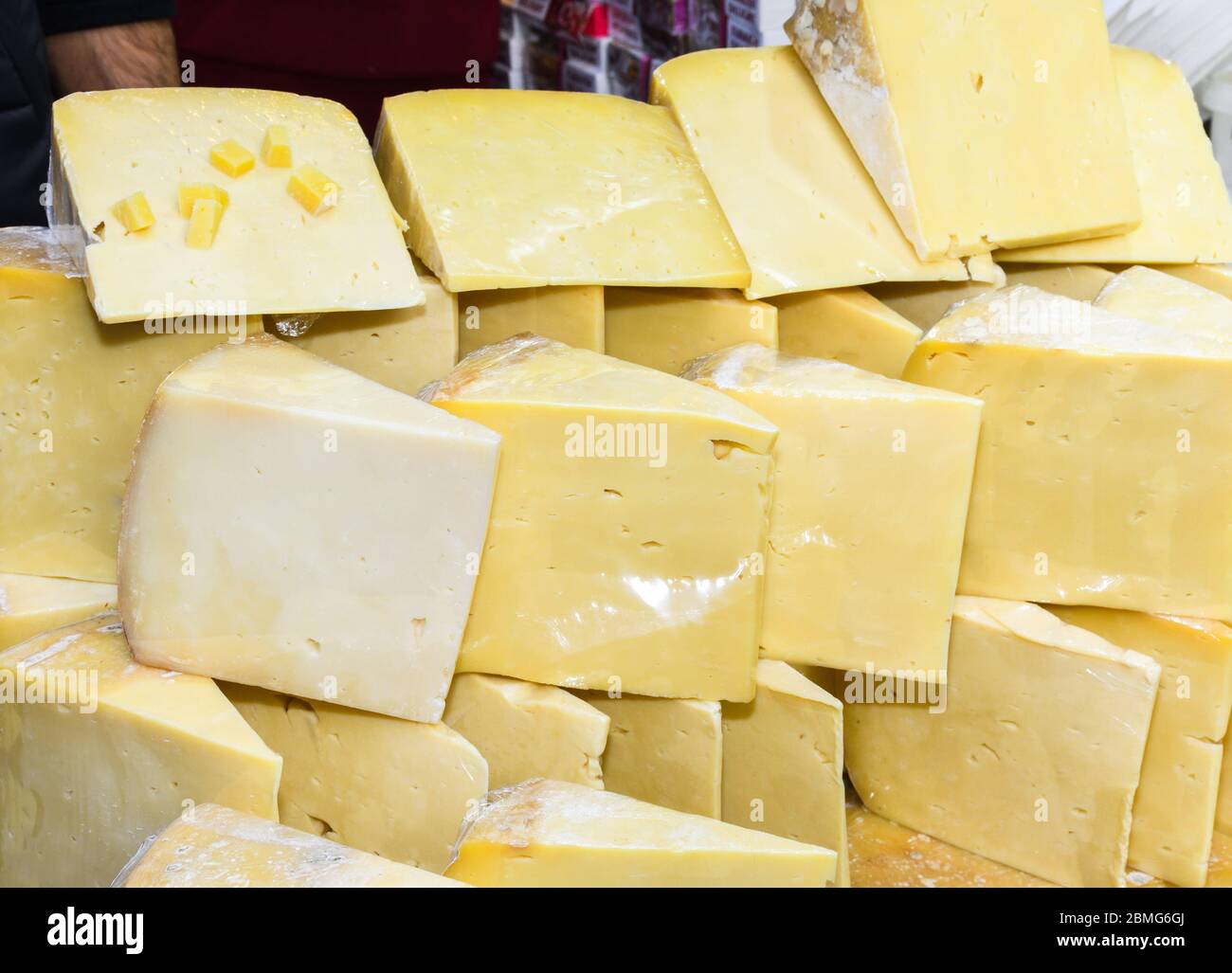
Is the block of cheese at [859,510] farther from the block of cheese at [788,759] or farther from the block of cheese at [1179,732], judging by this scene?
the block of cheese at [1179,732]

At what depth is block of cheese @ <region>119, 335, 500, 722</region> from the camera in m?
1.61

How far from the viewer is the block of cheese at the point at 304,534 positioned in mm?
1607

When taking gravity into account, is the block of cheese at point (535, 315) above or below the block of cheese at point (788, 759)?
above

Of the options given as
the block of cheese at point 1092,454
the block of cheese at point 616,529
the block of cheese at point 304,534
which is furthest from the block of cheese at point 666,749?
the block of cheese at point 1092,454

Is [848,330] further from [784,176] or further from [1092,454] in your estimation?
[1092,454]

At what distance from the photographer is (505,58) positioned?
11.7 ft

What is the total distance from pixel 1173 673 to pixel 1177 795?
0.20 metres

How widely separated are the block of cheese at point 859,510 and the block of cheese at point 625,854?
411mm

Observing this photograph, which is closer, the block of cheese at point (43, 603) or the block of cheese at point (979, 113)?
the block of cheese at point (43, 603)

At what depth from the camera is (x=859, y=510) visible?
1.86 meters

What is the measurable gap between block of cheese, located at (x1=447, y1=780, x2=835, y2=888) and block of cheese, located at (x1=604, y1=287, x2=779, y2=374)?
30.8 inches

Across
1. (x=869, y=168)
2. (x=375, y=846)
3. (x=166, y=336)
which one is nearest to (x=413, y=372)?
(x=166, y=336)

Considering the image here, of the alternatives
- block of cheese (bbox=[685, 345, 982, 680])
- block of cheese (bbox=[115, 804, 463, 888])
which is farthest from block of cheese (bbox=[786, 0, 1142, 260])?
block of cheese (bbox=[115, 804, 463, 888])
